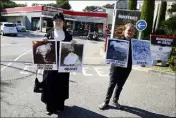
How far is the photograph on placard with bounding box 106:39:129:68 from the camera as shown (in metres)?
5.40

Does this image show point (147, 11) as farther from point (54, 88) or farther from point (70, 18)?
point (70, 18)

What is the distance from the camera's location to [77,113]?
545cm

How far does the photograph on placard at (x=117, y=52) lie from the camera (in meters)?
5.40

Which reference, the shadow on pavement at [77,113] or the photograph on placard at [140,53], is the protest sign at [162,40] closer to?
the photograph on placard at [140,53]

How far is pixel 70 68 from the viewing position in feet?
16.4

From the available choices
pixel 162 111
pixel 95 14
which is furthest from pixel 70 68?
pixel 95 14

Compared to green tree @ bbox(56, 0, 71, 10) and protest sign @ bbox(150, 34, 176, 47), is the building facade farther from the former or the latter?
protest sign @ bbox(150, 34, 176, 47)

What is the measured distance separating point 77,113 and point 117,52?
146 cm

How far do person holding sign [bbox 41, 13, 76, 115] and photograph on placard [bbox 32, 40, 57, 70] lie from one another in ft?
0.53

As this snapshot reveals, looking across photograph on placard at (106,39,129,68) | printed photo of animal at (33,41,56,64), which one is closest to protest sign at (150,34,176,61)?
photograph on placard at (106,39,129,68)

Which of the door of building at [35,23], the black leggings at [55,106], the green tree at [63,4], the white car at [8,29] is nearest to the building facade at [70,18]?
the door of building at [35,23]

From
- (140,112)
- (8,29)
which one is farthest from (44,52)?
(8,29)

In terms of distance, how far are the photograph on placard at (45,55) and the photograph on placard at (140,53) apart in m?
1.64

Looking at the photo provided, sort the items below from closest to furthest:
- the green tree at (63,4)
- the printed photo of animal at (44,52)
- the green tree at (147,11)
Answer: the printed photo of animal at (44,52) → the green tree at (147,11) → the green tree at (63,4)
